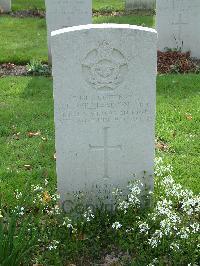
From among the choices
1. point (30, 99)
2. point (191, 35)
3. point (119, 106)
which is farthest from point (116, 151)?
point (191, 35)

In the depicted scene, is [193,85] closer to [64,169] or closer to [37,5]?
[64,169]

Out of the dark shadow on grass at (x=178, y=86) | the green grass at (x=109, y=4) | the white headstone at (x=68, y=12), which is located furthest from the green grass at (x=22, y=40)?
the dark shadow on grass at (x=178, y=86)

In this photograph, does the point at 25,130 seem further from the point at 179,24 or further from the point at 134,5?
the point at 134,5

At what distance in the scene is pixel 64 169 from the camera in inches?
185

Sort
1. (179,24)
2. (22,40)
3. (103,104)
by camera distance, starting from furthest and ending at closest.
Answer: (22,40) < (179,24) < (103,104)

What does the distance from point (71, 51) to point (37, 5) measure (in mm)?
12120

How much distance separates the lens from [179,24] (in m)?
10.2

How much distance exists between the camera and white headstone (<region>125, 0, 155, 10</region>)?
15125 mm

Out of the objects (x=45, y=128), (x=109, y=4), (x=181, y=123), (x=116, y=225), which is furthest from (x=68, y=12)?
(x=109, y=4)

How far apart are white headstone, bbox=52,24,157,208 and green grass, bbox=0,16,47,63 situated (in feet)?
19.1

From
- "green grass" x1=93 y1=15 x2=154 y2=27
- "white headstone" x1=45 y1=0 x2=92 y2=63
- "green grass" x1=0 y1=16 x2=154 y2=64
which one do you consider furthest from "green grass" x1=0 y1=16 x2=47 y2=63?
"green grass" x1=93 y1=15 x2=154 y2=27

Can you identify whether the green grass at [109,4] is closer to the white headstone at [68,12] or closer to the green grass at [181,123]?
the white headstone at [68,12]

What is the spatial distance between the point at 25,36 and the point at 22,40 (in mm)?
472

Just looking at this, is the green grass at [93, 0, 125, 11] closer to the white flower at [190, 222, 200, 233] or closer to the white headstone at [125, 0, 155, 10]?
the white headstone at [125, 0, 155, 10]
